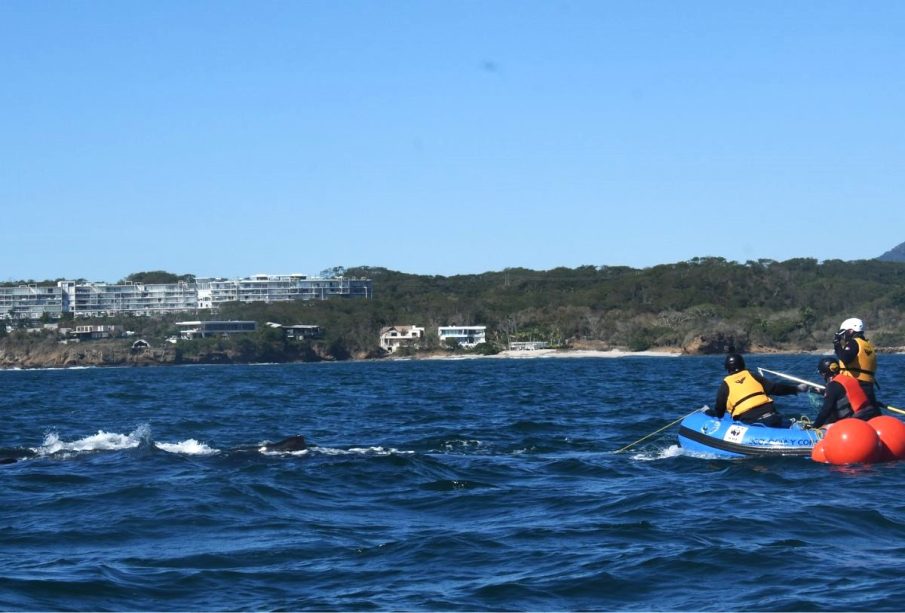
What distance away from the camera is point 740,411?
797 inches

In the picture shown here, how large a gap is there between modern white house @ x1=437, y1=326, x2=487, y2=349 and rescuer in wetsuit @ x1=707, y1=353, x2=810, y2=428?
12791cm

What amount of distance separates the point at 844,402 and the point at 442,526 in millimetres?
8317

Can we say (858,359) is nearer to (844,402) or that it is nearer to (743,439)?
(844,402)

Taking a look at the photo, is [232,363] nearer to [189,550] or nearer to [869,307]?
[869,307]

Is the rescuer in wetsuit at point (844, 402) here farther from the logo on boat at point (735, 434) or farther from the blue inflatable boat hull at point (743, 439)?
the logo on boat at point (735, 434)

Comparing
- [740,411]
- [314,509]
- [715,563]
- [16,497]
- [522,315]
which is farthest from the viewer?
[522,315]

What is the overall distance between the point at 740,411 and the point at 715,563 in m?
8.83

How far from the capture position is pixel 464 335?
151 metres

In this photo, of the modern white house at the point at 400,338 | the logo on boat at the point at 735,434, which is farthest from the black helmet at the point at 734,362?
the modern white house at the point at 400,338

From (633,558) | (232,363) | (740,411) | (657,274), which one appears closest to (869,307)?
(657,274)

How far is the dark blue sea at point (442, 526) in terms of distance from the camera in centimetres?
1084

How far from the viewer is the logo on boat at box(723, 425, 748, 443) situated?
64.6ft

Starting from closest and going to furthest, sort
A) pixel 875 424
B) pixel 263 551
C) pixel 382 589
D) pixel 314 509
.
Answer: pixel 382 589 < pixel 263 551 < pixel 314 509 < pixel 875 424

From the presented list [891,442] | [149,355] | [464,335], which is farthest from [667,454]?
[149,355]
